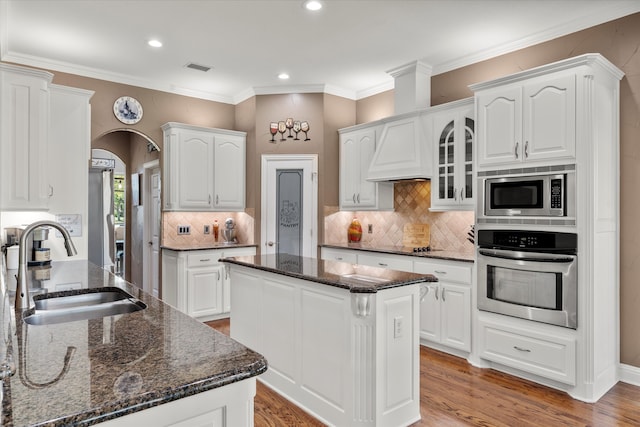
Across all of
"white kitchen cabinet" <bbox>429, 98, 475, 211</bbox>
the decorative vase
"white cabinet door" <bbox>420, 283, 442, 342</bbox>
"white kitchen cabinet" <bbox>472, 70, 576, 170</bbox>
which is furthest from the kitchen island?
the decorative vase

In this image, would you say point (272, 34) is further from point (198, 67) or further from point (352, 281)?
point (352, 281)

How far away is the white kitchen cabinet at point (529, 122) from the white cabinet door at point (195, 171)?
340 cm

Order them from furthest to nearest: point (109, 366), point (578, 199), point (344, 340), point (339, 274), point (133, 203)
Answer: point (133, 203) → point (578, 199) → point (339, 274) → point (344, 340) → point (109, 366)

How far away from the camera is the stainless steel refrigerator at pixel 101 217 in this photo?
22.7ft

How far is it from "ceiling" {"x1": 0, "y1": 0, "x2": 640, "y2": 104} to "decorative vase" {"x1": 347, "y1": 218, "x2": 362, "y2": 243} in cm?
186

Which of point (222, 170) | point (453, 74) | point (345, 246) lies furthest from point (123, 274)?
point (453, 74)

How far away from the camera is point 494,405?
2.84 m

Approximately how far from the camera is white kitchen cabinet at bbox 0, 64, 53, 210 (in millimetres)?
3094

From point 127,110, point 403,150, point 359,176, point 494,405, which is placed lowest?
point 494,405

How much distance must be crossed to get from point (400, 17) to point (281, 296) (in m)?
2.54

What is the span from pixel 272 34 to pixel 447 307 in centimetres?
305

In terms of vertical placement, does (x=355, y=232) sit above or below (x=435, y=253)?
above

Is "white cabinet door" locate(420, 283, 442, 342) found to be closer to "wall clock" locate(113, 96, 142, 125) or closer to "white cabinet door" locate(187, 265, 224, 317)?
"white cabinet door" locate(187, 265, 224, 317)

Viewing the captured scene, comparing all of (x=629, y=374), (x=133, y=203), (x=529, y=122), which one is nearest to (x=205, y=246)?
(x=133, y=203)
